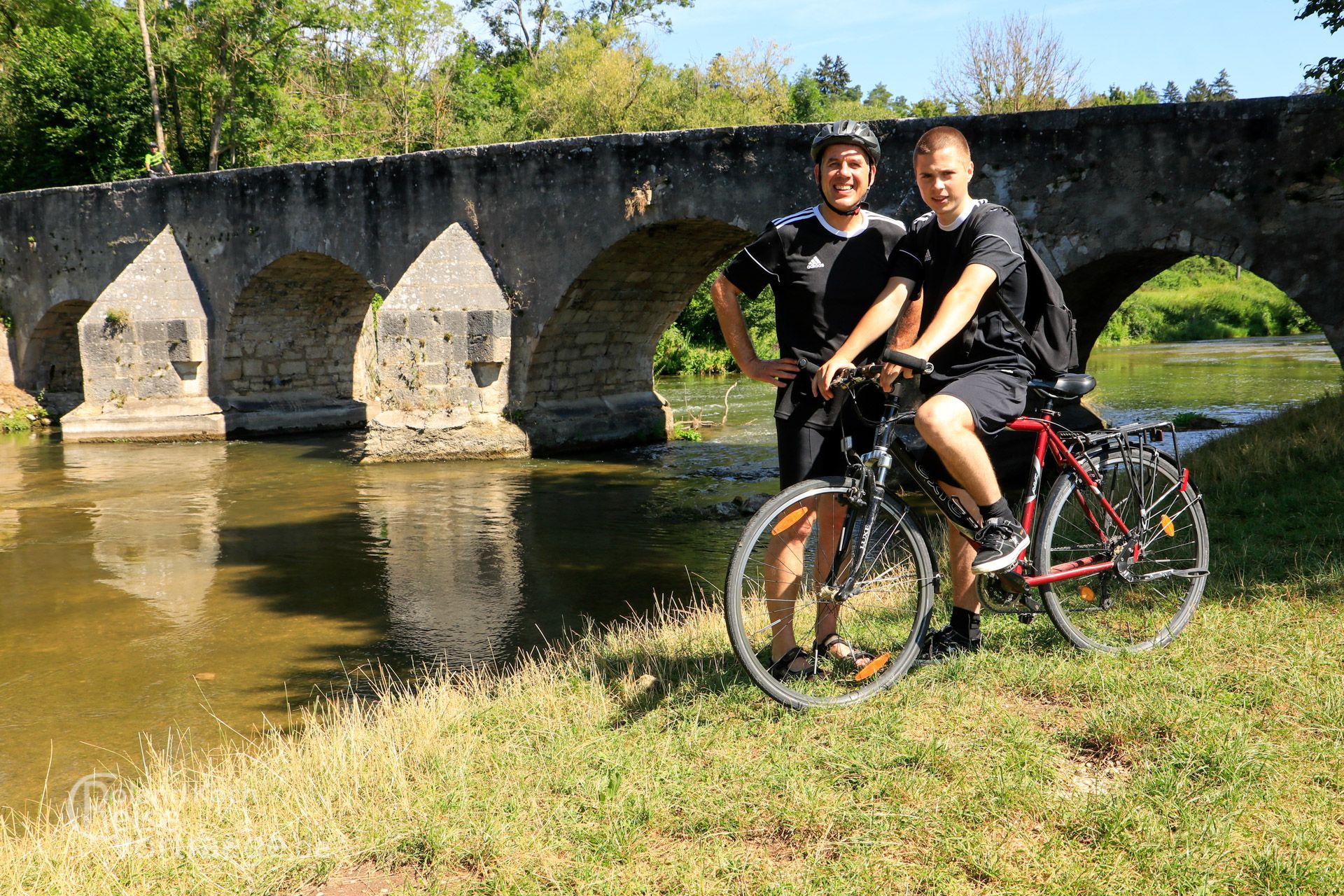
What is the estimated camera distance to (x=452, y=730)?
3604mm

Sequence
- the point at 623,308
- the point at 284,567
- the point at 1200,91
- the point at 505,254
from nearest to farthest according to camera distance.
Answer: the point at 284,567
the point at 505,254
the point at 623,308
the point at 1200,91

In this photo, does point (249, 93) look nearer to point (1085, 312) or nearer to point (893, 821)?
point (1085, 312)

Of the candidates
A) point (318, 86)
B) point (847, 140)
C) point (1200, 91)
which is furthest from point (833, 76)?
point (847, 140)

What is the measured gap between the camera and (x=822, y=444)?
357 centimetres

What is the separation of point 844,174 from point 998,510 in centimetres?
113

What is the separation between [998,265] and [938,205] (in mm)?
280

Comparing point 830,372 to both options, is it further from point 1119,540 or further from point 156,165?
point 156,165

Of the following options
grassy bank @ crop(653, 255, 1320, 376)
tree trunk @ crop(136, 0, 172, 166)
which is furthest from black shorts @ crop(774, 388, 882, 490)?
grassy bank @ crop(653, 255, 1320, 376)

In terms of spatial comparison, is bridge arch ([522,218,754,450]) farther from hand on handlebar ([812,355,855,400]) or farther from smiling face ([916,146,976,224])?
hand on handlebar ([812,355,855,400])

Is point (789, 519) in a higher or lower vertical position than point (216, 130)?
lower

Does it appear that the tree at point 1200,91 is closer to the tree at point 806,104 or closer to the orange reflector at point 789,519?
the tree at point 806,104

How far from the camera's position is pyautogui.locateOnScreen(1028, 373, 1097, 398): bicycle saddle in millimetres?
3469

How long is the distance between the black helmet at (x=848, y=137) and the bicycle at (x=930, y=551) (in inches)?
27.2

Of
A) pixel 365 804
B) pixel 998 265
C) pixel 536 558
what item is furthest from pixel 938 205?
pixel 536 558
